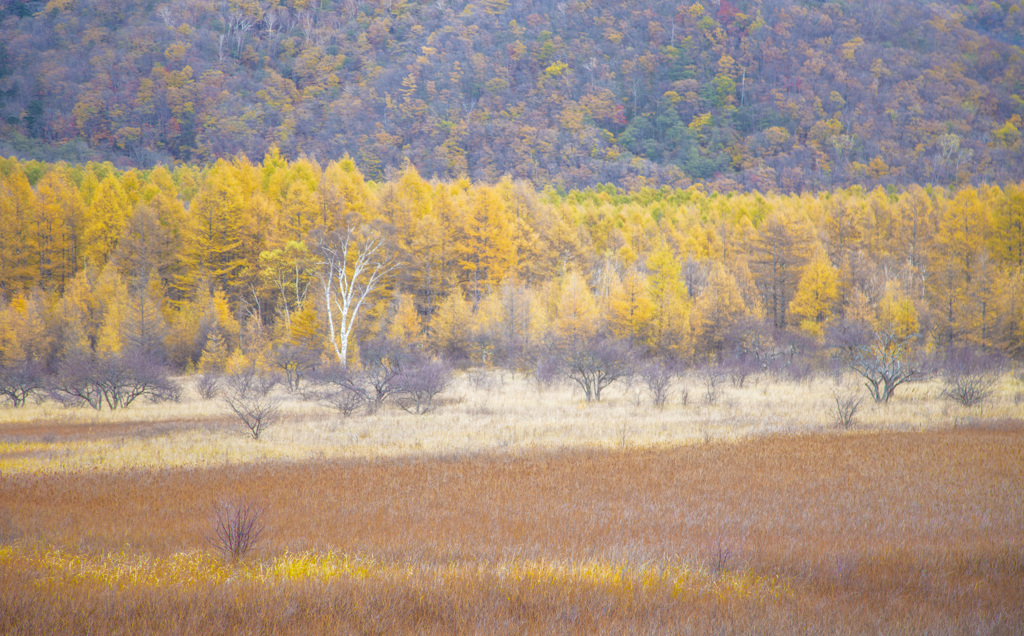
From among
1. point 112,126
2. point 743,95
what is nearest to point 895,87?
point 743,95

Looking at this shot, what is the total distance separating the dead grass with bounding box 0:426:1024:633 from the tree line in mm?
21900

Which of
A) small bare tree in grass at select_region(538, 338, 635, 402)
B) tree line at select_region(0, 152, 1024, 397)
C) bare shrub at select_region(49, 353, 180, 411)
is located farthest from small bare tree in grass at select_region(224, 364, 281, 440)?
small bare tree in grass at select_region(538, 338, 635, 402)

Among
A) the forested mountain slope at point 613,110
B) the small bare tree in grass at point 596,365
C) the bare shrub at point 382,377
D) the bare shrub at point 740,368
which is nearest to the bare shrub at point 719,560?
the bare shrub at point 382,377

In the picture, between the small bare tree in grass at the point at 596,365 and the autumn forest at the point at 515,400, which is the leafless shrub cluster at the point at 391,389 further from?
the small bare tree in grass at the point at 596,365

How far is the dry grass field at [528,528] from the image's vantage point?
395 centimetres

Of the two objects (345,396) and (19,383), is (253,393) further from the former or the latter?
(19,383)

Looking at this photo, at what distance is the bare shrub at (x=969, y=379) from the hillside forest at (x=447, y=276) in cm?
368

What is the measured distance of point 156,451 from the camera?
43.0 feet

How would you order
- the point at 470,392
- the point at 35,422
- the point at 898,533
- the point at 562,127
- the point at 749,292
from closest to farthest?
1. the point at 898,533
2. the point at 35,422
3. the point at 470,392
4. the point at 749,292
5. the point at 562,127

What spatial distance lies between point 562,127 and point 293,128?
66546mm

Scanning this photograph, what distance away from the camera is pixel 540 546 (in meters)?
6.13

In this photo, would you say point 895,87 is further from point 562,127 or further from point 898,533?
point 898,533

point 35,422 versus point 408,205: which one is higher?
point 408,205

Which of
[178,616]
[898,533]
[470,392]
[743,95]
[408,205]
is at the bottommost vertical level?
[470,392]
